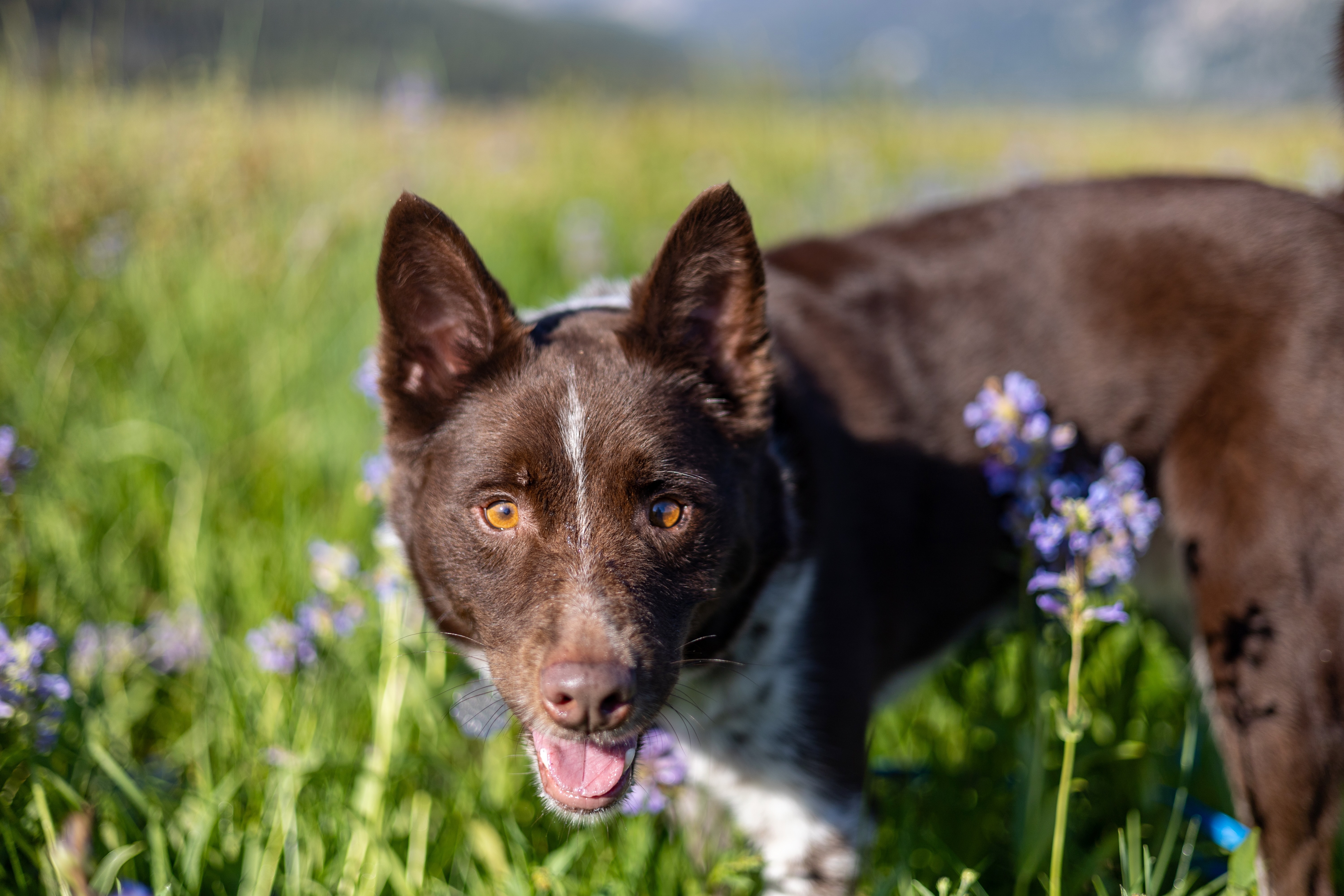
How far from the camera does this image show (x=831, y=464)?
2316 millimetres

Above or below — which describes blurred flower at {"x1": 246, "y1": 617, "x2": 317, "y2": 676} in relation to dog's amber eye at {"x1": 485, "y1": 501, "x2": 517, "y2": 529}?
below

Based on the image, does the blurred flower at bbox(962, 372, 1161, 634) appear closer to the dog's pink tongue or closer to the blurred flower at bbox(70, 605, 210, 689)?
the dog's pink tongue

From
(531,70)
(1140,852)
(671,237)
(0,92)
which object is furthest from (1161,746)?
(531,70)

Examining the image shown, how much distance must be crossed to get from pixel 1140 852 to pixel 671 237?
1583mm

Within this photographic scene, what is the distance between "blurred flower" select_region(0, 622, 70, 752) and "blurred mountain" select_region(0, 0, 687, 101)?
344 cm

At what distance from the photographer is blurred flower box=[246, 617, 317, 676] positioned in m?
2.17

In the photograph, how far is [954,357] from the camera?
2.50m

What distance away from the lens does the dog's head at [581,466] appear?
168 cm

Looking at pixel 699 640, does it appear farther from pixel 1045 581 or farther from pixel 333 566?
pixel 333 566

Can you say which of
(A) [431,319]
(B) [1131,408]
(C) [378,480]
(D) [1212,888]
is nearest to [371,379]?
(C) [378,480]

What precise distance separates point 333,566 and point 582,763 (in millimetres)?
835

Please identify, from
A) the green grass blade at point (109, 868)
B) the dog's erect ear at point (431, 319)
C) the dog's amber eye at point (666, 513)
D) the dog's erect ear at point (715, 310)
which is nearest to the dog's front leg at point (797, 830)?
the dog's amber eye at point (666, 513)

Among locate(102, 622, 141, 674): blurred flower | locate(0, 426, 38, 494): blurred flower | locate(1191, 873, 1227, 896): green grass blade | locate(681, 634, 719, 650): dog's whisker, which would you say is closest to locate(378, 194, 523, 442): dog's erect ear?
locate(681, 634, 719, 650): dog's whisker

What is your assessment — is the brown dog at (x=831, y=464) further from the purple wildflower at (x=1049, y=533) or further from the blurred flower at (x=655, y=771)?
the purple wildflower at (x=1049, y=533)
